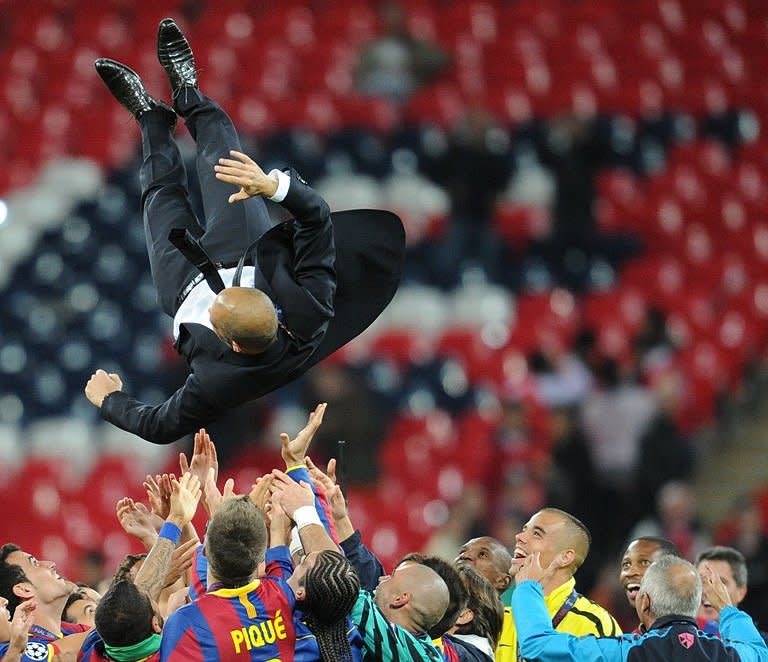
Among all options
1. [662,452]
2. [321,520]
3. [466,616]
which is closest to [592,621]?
[466,616]

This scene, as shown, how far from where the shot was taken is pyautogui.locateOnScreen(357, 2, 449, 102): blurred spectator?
371 inches

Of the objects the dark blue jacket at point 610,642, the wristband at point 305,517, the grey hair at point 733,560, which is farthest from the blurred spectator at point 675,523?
the wristband at point 305,517

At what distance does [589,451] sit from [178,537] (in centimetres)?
458

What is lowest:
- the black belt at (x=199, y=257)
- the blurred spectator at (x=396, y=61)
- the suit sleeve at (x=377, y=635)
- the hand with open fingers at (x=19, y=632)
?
the suit sleeve at (x=377, y=635)

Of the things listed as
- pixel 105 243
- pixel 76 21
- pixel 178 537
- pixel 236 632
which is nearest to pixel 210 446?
pixel 178 537

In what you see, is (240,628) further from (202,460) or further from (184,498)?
(202,460)

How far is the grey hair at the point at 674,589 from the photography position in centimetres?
336

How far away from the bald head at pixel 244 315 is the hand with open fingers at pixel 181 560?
0.62 metres

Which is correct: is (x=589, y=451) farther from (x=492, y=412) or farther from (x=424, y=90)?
(x=424, y=90)

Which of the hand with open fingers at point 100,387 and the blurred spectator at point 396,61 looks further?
the blurred spectator at point 396,61

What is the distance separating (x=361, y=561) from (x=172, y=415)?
2.18 feet

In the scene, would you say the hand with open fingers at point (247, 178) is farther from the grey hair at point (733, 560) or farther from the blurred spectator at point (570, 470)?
the blurred spectator at point (570, 470)

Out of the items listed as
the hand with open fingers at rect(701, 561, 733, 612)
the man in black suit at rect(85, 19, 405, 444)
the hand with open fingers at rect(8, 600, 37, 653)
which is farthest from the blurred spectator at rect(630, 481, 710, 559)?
the hand with open fingers at rect(8, 600, 37, 653)

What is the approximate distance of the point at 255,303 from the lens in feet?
11.2
